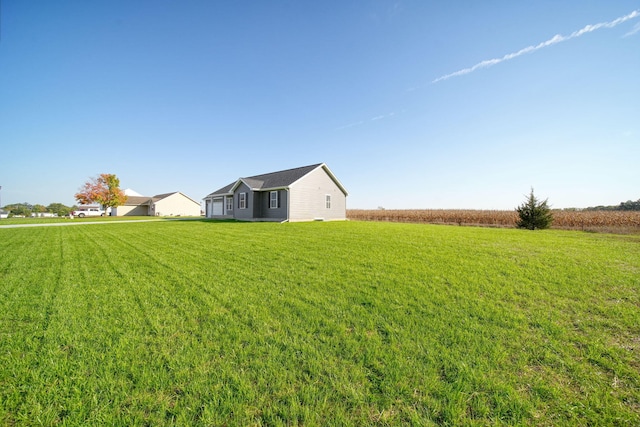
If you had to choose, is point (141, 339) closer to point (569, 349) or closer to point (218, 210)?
point (569, 349)

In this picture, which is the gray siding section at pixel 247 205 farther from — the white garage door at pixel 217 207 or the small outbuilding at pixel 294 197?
the white garage door at pixel 217 207

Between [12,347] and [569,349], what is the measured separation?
7025mm

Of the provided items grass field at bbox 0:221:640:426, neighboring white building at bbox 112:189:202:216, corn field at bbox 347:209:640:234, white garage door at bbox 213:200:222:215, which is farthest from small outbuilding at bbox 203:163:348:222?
neighboring white building at bbox 112:189:202:216

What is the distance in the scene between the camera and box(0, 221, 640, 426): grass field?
91.0 inches

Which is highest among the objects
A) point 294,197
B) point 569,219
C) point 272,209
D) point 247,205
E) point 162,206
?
point 162,206

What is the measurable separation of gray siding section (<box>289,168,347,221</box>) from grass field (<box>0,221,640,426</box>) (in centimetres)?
1479

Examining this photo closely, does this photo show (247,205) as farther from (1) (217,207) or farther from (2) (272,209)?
(1) (217,207)

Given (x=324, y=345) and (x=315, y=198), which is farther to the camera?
(x=315, y=198)

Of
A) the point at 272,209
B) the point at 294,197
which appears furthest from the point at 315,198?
the point at 272,209

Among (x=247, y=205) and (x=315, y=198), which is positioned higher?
(x=315, y=198)

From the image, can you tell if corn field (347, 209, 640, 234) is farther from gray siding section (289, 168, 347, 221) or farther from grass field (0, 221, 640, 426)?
grass field (0, 221, 640, 426)

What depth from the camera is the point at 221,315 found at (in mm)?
4066

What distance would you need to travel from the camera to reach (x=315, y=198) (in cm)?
2286

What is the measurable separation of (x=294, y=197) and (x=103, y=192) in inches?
1816
